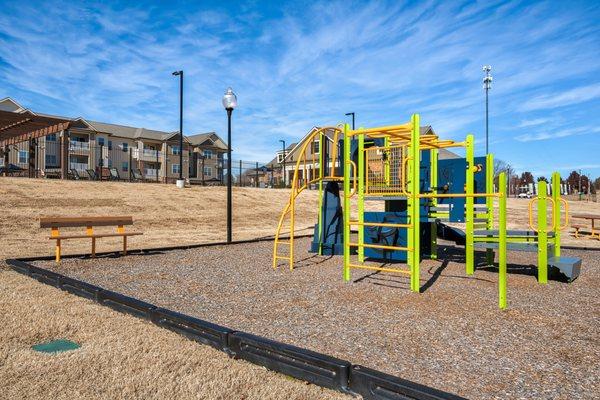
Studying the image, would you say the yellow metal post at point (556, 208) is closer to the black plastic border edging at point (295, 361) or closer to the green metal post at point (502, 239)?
the green metal post at point (502, 239)

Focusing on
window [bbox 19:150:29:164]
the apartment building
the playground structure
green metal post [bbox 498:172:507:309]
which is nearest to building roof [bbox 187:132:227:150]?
the apartment building

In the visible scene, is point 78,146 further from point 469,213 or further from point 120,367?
point 120,367

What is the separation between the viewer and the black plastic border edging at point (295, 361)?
8.82 ft

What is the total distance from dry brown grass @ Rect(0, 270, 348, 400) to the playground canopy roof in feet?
40.7

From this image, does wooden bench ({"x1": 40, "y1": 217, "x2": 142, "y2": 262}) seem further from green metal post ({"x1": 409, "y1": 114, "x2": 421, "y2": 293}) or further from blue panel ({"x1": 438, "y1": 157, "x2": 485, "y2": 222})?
blue panel ({"x1": 438, "y1": 157, "x2": 485, "y2": 222})

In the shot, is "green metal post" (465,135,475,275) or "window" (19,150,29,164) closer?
"green metal post" (465,135,475,275)

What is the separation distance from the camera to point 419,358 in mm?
3559

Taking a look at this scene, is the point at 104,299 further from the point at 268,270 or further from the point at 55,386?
the point at 268,270

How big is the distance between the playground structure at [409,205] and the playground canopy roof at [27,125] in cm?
984

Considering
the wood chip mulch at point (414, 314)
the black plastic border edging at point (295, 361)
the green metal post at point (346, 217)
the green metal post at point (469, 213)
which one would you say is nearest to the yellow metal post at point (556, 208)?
the wood chip mulch at point (414, 314)

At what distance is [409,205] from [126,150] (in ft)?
132

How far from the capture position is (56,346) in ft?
12.0

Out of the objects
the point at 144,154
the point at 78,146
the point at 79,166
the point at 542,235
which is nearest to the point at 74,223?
the point at 542,235

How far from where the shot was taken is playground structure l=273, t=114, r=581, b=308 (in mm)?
6359
